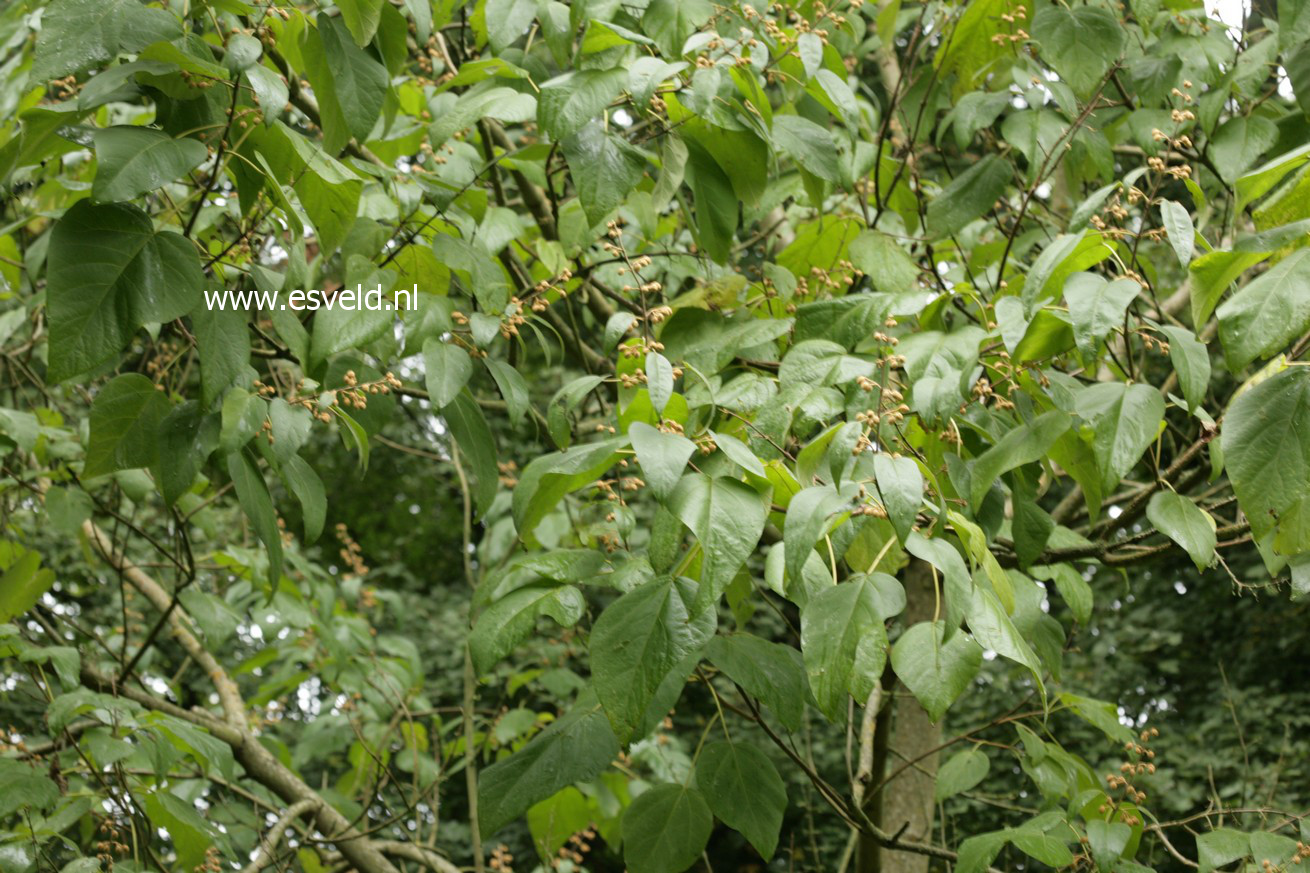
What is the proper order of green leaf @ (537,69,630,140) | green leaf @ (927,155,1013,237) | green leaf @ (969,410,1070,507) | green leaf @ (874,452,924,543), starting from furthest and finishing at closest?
green leaf @ (927,155,1013,237)
green leaf @ (537,69,630,140)
green leaf @ (969,410,1070,507)
green leaf @ (874,452,924,543)

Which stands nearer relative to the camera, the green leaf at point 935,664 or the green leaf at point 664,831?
the green leaf at point 935,664

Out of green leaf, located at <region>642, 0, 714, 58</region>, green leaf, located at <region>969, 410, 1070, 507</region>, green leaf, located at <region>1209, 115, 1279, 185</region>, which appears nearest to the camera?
green leaf, located at <region>969, 410, 1070, 507</region>

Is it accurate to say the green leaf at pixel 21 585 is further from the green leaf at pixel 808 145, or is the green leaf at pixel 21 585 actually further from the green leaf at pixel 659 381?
the green leaf at pixel 808 145

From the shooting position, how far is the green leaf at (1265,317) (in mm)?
974

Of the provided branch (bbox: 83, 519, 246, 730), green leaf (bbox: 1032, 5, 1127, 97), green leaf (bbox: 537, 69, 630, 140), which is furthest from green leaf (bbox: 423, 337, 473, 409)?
branch (bbox: 83, 519, 246, 730)

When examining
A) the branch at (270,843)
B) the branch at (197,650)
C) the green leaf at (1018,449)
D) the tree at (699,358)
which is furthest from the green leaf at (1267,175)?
the branch at (197,650)

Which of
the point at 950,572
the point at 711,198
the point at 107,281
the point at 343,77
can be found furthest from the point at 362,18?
the point at 950,572

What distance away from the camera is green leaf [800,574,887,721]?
99cm

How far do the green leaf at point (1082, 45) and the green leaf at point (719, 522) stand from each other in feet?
3.35

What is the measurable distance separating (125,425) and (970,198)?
1245 mm

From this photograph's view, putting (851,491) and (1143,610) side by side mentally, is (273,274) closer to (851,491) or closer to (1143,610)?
(851,491)

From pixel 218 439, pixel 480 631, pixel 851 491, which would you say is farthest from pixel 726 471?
pixel 218 439

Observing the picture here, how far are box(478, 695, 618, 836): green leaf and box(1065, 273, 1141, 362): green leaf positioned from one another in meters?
0.69

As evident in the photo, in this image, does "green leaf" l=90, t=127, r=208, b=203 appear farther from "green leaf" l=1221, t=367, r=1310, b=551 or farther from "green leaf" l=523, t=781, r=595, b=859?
"green leaf" l=523, t=781, r=595, b=859
